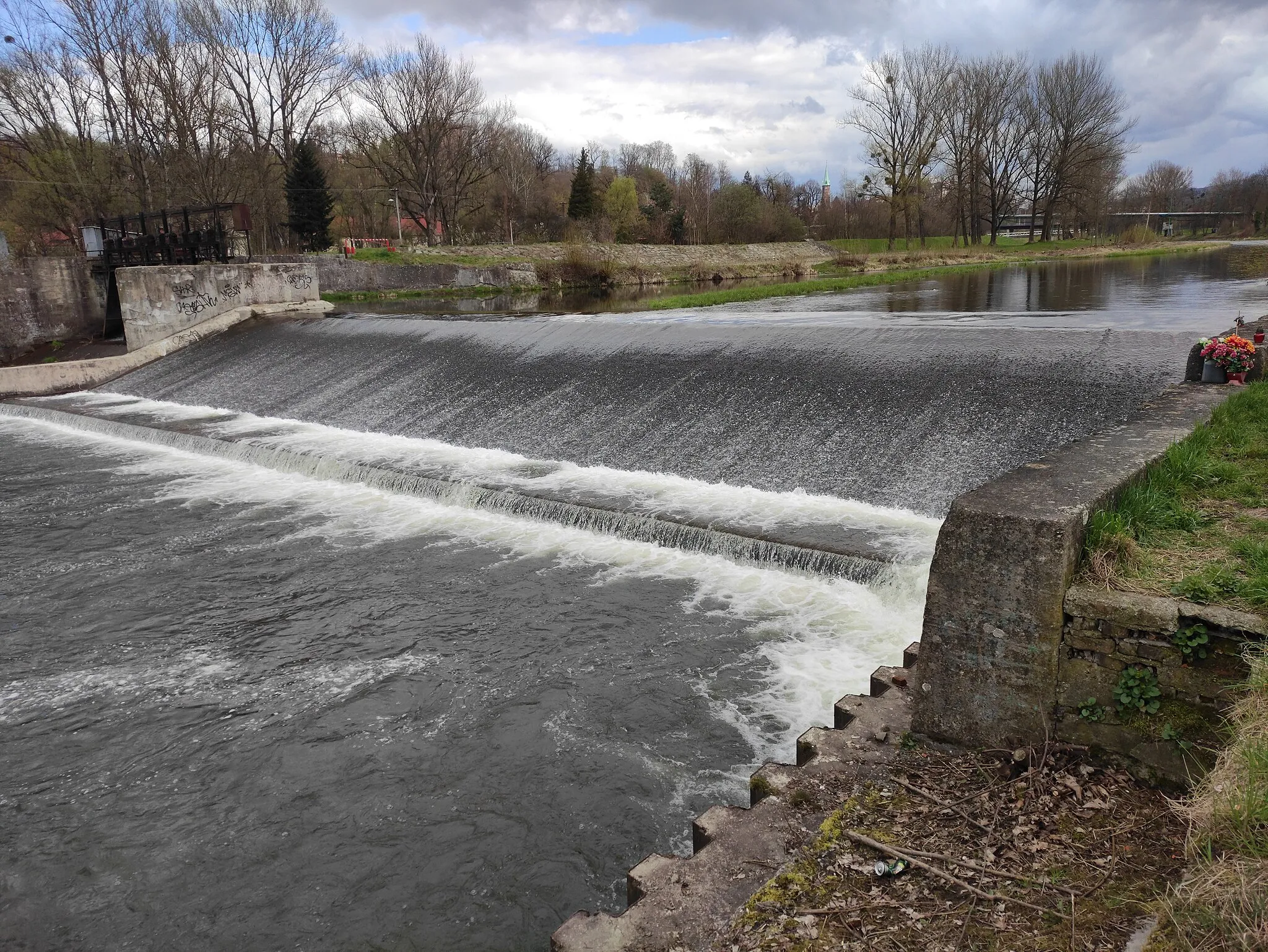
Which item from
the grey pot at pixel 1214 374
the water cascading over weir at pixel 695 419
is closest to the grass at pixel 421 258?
the water cascading over weir at pixel 695 419

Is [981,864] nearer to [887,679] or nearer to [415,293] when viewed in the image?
[887,679]

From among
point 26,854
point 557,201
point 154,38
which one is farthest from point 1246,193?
point 26,854

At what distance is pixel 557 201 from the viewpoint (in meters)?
67.6

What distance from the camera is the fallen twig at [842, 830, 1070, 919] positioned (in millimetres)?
2721

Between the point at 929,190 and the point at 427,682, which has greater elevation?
the point at 929,190

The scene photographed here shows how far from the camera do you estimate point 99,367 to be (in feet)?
66.4

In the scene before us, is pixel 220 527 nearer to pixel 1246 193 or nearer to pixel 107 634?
pixel 107 634

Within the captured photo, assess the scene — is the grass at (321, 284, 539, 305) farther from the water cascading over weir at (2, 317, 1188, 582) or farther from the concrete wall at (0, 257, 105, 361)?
the water cascading over weir at (2, 317, 1188, 582)

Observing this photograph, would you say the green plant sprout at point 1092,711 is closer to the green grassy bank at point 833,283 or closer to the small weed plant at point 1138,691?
the small weed plant at point 1138,691

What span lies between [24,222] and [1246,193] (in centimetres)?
10433

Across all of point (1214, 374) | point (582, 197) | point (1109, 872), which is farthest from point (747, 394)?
point (582, 197)

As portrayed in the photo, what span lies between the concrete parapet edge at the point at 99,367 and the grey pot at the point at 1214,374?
70.5 feet

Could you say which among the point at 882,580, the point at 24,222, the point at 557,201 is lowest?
the point at 882,580

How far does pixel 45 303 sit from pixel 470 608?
71.7 feet
